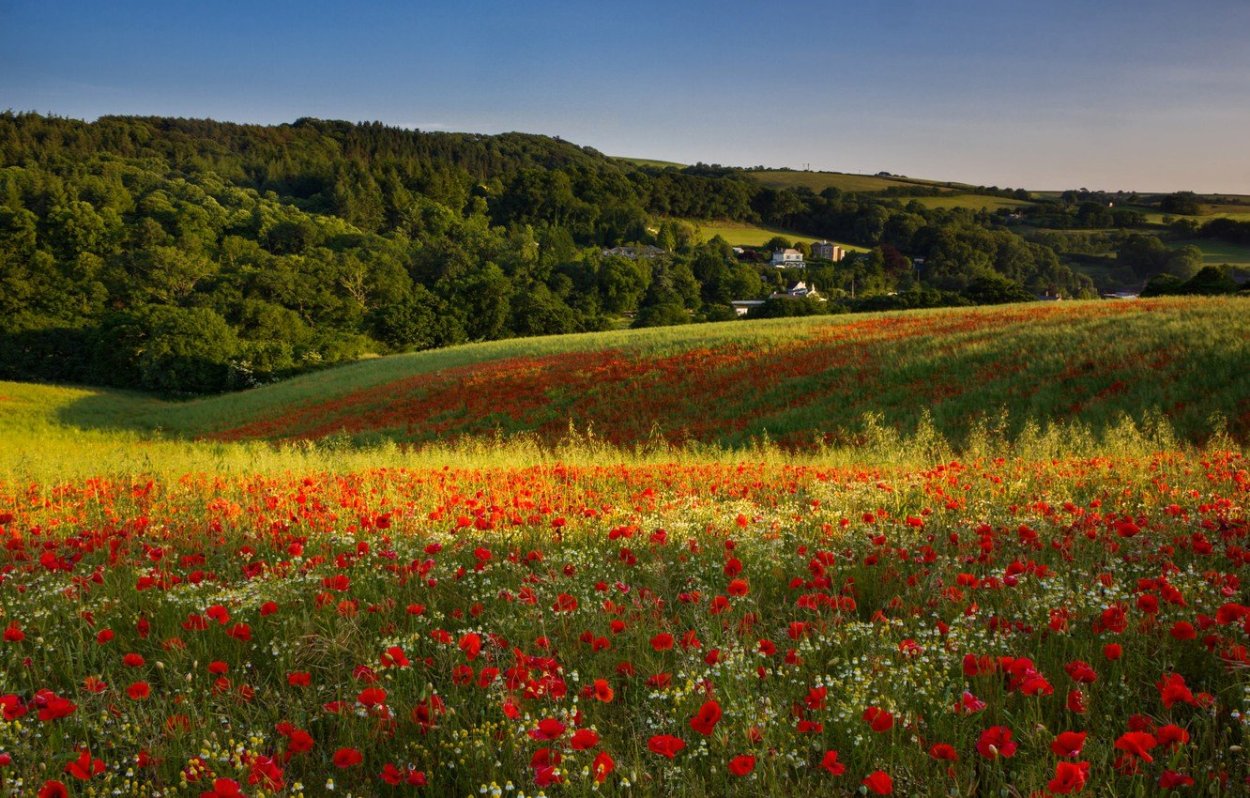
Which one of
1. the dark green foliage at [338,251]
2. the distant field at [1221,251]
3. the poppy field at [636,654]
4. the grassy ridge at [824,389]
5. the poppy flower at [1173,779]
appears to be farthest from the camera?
the distant field at [1221,251]

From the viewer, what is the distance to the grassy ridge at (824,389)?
1430 centimetres

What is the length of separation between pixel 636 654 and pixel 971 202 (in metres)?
172

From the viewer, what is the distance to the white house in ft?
415

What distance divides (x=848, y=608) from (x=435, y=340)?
72.1 m

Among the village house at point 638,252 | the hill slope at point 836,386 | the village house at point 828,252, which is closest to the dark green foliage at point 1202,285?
the hill slope at point 836,386

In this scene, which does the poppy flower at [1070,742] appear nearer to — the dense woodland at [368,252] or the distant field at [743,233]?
the dense woodland at [368,252]

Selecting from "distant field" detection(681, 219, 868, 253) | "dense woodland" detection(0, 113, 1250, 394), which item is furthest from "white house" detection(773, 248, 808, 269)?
"distant field" detection(681, 219, 868, 253)

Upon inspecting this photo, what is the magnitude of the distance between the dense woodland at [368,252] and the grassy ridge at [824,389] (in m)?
32.5

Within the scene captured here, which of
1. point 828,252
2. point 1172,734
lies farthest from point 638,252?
point 1172,734

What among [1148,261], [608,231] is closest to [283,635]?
[1148,261]

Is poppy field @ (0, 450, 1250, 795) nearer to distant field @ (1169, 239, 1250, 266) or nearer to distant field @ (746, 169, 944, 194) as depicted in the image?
distant field @ (1169, 239, 1250, 266)

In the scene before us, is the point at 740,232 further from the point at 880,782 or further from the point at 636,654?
the point at 880,782

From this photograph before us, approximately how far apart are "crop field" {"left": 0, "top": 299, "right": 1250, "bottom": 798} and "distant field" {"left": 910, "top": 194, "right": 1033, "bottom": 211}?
511 feet

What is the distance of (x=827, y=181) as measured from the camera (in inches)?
7141
